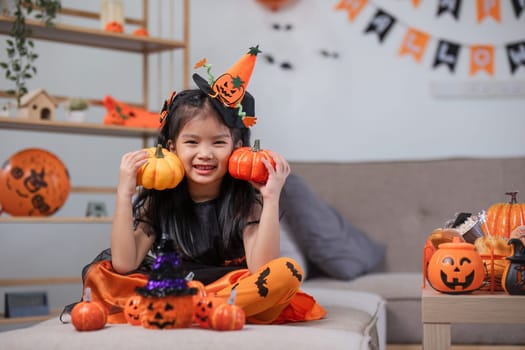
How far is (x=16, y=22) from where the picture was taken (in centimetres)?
316

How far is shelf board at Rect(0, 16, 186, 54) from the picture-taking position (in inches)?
129

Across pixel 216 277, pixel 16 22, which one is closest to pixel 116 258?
pixel 216 277

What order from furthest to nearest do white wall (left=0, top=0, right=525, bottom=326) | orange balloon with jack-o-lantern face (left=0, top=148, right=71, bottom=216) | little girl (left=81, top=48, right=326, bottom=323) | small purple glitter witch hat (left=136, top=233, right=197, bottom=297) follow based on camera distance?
1. white wall (left=0, top=0, right=525, bottom=326)
2. orange balloon with jack-o-lantern face (left=0, top=148, right=71, bottom=216)
3. little girl (left=81, top=48, right=326, bottom=323)
4. small purple glitter witch hat (left=136, top=233, right=197, bottom=297)

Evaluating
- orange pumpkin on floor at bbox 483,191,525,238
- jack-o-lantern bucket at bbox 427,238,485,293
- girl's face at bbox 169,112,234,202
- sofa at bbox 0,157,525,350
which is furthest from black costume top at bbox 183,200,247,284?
orange pumpkin on floor at bbox 483,191,525,238

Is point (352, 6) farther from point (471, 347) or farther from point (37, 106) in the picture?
point (471, 347)

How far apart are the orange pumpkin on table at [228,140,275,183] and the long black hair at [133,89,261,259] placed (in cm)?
14

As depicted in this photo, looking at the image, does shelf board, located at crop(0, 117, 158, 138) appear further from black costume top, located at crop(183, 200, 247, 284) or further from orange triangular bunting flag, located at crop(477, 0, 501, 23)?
orange triangular bunting flag, located at crop(477, 0, 501, 23)

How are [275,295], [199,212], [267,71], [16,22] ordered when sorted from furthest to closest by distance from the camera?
[267,71], [16,22], [199,212], [275,295]

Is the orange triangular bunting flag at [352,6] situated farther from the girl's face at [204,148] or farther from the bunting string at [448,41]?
the girl's face at [204,148]

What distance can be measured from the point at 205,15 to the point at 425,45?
1124 mm

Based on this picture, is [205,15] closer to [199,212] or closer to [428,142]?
[428,142]

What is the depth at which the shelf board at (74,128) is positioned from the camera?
3.23 meters

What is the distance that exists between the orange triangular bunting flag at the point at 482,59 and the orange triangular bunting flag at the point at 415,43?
0.24m

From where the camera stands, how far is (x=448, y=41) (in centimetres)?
391
